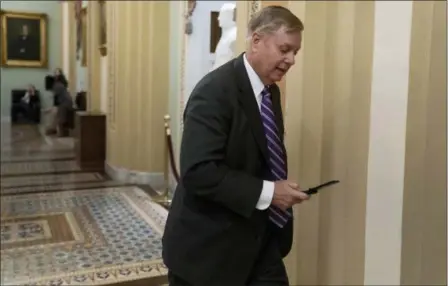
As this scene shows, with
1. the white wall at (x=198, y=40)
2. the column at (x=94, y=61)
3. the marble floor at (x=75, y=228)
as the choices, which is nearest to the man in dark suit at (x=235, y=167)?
the marble floor at (x=75, y=228)

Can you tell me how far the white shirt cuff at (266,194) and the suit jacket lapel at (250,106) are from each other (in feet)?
0.40

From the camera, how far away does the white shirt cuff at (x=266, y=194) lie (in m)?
1.65

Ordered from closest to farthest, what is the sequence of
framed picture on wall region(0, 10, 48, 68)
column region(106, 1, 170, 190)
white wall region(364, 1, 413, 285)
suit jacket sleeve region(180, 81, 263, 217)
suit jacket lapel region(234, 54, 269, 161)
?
suit jacket sleeve region(180, 81, 263, 217), suit jacket lapel region(234, 54, 269, 161), white wall region(364, 1, 413, 285), column region(106, 1, 170, 190), framed picture on wall region(0, 10, 48, 68)

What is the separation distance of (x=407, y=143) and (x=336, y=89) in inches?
26.3

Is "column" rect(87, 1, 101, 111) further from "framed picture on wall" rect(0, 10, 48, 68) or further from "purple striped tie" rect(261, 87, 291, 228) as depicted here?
"purple striped tie" rect(261, 87, 291, 228)

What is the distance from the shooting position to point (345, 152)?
12.7 feet

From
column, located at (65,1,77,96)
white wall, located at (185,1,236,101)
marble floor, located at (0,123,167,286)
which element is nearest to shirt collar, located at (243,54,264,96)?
marble floor, located at (0,123,167,286)

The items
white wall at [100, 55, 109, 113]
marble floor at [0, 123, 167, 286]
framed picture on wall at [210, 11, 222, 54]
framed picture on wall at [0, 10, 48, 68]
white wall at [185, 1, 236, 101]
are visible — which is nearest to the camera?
marble floor at [0, 123, 167, 286]

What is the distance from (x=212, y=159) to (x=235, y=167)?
12cm

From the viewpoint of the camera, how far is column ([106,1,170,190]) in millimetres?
7691

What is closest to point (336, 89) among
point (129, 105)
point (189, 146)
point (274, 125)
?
point (274, 125)

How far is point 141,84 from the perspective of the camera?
25.5 feet

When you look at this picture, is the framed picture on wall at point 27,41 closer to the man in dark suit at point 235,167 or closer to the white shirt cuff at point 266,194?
the man in dark suit at point 235,167

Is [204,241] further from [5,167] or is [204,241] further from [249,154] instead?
[5,167]
